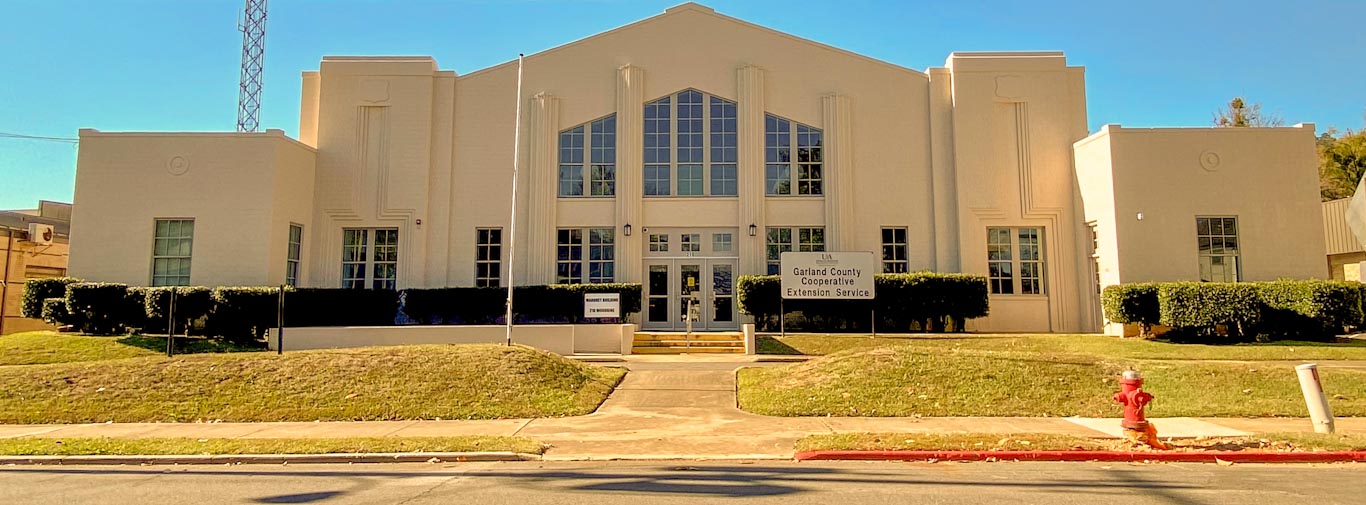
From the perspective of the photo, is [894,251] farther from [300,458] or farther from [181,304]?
[181,304]

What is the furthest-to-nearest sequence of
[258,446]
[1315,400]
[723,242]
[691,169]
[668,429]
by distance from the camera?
[691,169] < [723,242] < [668,429] < [1315,400] < [258,446]

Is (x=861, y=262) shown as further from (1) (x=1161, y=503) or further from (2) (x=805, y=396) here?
(1) (x=1161, y=503)

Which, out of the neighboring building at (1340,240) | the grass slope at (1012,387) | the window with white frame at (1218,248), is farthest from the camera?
the neighboring building at (1340,240)

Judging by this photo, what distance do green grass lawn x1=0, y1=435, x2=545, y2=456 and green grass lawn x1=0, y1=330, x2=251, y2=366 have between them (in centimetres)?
1024

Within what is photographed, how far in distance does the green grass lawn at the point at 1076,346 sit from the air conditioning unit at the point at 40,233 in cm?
2512

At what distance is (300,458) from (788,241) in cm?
1845

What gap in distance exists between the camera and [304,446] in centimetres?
893

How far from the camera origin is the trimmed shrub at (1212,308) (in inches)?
755

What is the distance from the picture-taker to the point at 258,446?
29.6ft

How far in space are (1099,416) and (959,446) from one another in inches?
147

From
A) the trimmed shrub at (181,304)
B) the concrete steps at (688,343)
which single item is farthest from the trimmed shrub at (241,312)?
the concrete steps at (688,343)

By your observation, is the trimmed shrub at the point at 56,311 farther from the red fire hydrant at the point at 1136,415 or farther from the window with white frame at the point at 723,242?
the red fire hydrant at the point at 1136,415

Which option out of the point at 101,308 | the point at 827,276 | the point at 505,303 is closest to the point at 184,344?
the point at 101,308

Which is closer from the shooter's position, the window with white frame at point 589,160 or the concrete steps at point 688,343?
the concrete steps at point 688,343
